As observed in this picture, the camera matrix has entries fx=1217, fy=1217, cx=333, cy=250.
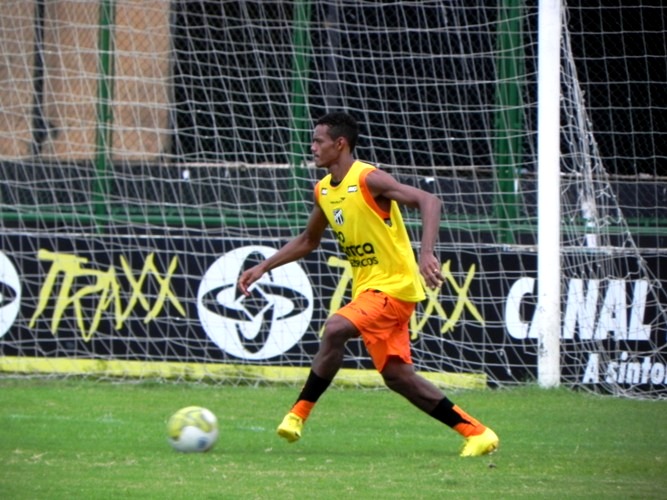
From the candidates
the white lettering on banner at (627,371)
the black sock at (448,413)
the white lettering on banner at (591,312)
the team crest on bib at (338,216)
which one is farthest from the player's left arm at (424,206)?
the white lettering on banner at (627,371)

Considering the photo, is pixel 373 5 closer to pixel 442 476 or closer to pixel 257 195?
pixel 257 195

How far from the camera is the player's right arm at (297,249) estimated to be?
795 cm

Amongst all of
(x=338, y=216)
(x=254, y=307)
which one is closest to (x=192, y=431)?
(x=338, y=216)

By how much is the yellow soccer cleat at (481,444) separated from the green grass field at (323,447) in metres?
0.10

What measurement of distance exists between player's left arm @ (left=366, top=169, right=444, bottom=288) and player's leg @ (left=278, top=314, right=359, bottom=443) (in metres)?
0.73

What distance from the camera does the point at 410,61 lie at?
1197 cm

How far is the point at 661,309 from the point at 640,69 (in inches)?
86.9

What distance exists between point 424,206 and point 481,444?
1.50 metres

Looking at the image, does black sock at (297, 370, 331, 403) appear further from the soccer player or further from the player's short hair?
the player's short hair

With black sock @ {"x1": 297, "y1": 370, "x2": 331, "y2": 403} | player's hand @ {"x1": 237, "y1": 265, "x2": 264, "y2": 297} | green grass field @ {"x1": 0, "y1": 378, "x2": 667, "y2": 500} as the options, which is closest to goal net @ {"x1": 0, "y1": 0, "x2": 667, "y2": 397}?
green grass field @ {"x1": 0, "y1": 378, "x2": 667, "y2": 500}

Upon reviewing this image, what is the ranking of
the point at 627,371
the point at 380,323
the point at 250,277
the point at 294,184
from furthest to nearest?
the point at 294,184 → the point at 627,371 → the point at 250,277 → the point at 380,323

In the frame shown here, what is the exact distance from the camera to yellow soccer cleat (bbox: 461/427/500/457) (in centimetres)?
740

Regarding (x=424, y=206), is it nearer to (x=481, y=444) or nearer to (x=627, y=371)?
(x=481, y=444)

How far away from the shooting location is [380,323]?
7.50 m
